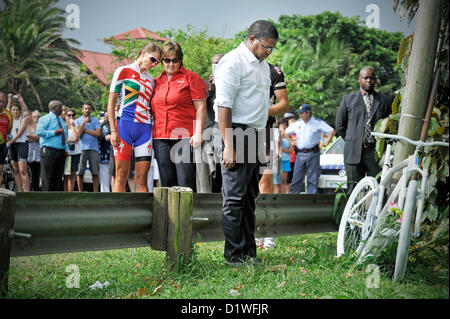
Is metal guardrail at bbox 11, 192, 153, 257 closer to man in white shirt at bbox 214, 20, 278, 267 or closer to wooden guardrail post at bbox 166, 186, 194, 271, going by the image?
wooden guardrail post at bbox 166, 186, 194, 271

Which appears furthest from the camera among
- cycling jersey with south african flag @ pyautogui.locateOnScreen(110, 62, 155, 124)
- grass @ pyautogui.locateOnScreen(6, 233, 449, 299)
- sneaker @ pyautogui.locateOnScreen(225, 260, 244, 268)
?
cycling jersey with south african flag @ pyautogui.locateOnScreen(110, 62, 155, 124)

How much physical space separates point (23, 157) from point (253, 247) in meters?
8.08

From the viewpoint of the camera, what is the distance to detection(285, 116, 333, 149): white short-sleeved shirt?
10.8m

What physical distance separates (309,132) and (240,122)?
6.53 m

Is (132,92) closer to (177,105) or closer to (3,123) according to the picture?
(177,105)

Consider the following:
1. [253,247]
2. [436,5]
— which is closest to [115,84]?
[253,247]

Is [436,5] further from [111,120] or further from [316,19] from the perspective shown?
[316,19]

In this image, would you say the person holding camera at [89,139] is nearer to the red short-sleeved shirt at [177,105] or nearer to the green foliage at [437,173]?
the red short-sleeved shirt at [177,105]

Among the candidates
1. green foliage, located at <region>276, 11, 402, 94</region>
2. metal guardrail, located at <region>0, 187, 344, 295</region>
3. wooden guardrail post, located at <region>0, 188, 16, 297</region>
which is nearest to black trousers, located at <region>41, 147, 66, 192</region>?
metal guardrail, located at <region>0, 187, 344, 295</region>

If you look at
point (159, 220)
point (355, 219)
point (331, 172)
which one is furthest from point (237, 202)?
point (331, 172)

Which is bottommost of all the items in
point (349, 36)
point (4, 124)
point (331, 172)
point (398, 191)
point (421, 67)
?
point (331, 172)

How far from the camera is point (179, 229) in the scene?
4.31m

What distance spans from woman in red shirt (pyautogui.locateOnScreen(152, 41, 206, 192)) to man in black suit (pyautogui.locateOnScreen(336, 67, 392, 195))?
2118 mm

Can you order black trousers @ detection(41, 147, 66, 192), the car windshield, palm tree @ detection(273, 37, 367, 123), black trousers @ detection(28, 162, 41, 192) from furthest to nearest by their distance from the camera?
1. palm tree @ detection(273, 37, 367, 123)
2. the car windshield
3. black trousers @ detection(28, 162, 41, 192)
4. black trousers @ detection(41, 147, 66, 192)
